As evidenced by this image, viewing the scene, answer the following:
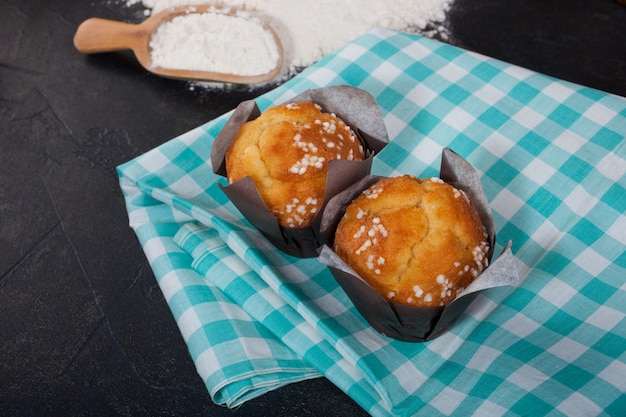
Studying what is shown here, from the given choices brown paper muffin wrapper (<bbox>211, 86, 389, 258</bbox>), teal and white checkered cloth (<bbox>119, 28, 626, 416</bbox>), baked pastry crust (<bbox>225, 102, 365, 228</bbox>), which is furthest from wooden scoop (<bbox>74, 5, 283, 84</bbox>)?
baked pastry crust (<bbox>225, 102, 365, 228</bbox>)

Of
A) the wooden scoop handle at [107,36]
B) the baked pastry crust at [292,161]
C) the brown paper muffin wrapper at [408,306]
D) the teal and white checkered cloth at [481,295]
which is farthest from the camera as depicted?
the wooden scoop handle at [107,36]

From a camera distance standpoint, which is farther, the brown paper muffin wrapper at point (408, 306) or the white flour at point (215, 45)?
the white flour at point (215, 45)

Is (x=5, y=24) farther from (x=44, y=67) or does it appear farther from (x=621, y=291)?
(x=621, y=291)

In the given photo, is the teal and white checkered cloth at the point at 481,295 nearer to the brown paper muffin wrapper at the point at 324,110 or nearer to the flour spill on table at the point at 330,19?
the brown paper muffin wrapper at the point at 324,110

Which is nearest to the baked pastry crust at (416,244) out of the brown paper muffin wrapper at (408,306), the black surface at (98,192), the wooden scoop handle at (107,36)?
the brown paper muffin wrapper at (408,306)

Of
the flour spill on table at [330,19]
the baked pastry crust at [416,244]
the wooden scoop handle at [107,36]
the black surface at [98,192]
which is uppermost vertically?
the baked pastry crust at [416,244]

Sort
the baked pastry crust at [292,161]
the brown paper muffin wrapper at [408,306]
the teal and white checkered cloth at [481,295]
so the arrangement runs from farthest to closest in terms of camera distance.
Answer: the baked pastry crust at [292,161] → the teal and white checkered cloth at [481,295] → the brown paper muffin wrapper at [408,306]

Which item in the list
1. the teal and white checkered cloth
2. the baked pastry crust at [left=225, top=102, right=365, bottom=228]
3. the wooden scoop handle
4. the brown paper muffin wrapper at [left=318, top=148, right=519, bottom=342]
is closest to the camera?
the brown paper muffin wrapper at [left=318, top=148, right=519, bottom=342]

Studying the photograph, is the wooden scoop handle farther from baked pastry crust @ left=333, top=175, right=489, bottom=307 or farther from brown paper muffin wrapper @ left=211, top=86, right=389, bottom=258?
baked pastry crust @ left=333, top=175, right=489, bottom=307
